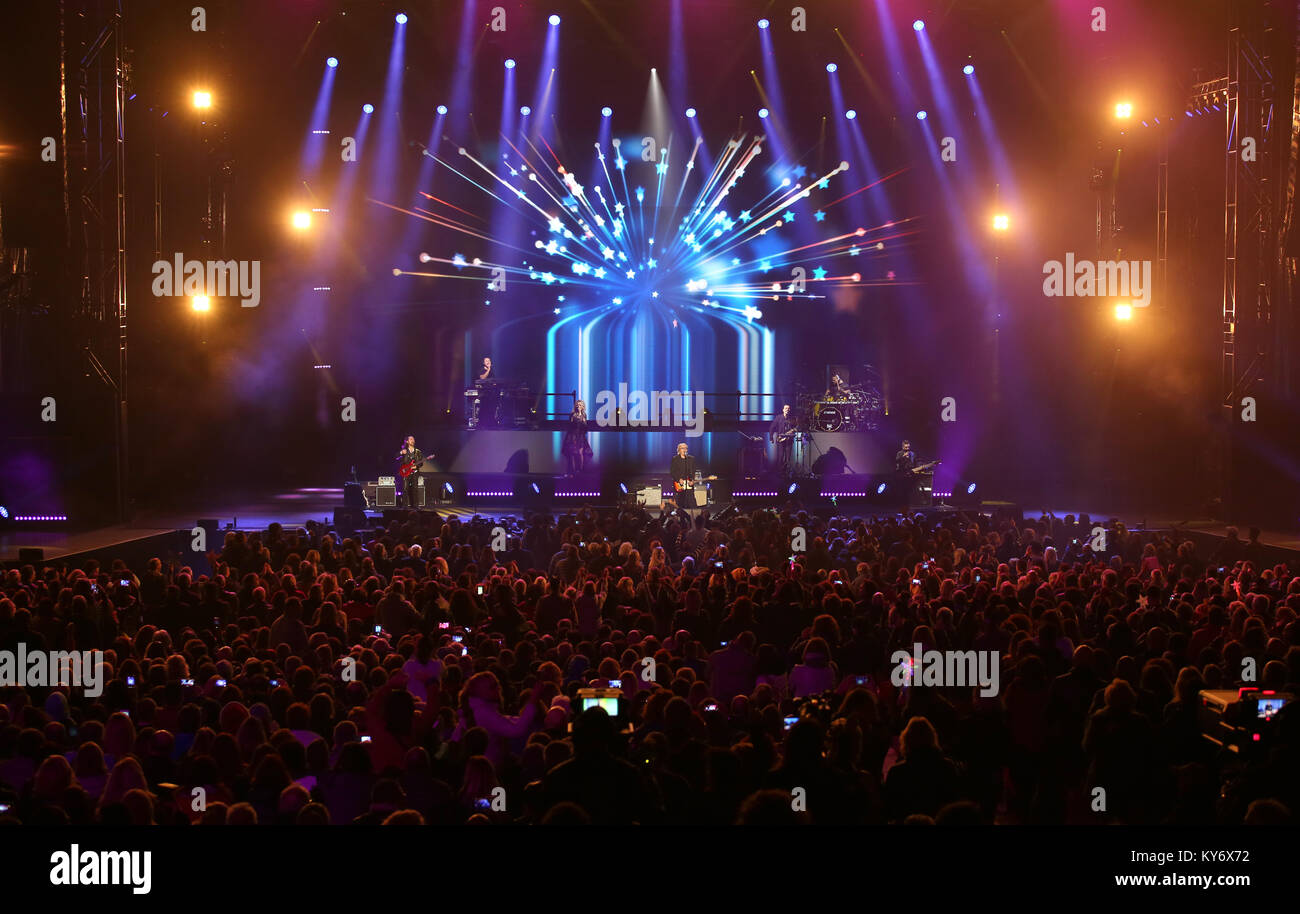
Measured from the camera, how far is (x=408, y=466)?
69.4 feet

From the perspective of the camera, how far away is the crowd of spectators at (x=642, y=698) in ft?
16.2

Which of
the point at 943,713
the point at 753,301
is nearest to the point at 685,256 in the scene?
the point at 753,301

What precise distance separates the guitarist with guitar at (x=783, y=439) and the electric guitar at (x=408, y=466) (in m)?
7.45

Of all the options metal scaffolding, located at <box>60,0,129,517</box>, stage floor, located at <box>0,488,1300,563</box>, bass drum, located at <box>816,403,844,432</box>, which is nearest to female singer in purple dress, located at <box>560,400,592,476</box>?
stage floor, located at <box>0,488,1300,563</box>

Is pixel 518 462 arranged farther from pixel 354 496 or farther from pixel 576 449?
pixel 354 496

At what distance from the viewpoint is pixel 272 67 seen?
21.4 m

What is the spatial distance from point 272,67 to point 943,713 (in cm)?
1938

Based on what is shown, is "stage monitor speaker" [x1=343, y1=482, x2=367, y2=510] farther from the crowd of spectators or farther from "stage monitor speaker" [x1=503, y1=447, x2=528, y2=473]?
the crowd of spectators

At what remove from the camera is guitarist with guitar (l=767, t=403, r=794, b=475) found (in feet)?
78.8

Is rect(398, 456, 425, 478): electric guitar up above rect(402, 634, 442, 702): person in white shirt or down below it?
above

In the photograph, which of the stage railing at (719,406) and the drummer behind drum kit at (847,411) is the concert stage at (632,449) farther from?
the stage railing at (719,406)

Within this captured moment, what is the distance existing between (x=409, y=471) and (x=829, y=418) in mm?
9181

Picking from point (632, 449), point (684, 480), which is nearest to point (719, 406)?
point (632, 449)
